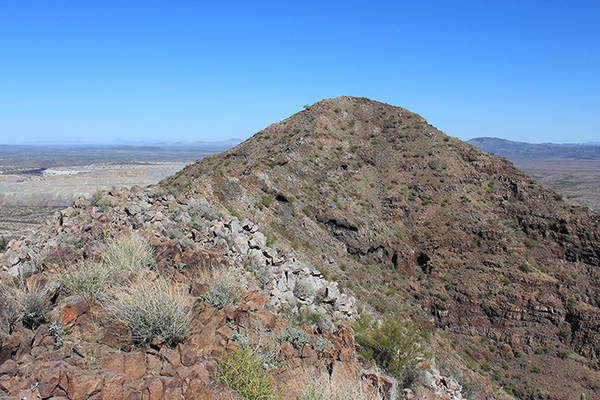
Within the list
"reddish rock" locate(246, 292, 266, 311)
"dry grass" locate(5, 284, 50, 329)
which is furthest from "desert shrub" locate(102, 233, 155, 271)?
"reddish rock" locate(246, 292, 266, 311)

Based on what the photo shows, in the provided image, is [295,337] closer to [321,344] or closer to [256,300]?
[321,344]

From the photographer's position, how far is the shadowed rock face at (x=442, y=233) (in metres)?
19.6

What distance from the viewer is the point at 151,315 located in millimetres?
5438

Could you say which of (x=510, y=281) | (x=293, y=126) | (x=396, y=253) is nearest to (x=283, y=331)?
(x=396, y=253)

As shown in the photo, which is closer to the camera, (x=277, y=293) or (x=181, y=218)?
(x=277, y=293)

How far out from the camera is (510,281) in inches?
885

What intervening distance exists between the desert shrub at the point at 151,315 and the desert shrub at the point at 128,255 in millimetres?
1779

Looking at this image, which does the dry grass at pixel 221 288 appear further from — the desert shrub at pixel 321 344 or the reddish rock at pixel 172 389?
the reddish rock at pixel 172 389

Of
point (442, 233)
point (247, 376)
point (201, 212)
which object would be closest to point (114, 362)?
point (247, 376)

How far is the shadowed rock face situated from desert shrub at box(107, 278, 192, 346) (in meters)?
11.1

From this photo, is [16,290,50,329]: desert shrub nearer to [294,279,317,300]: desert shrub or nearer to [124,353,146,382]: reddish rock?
[124,353,146,382]: reddish rock

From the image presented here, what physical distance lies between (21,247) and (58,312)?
6806 millimetres

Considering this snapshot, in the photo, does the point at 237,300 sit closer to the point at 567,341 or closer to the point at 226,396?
the point at 226,396

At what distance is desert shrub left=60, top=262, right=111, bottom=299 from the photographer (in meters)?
6.37
